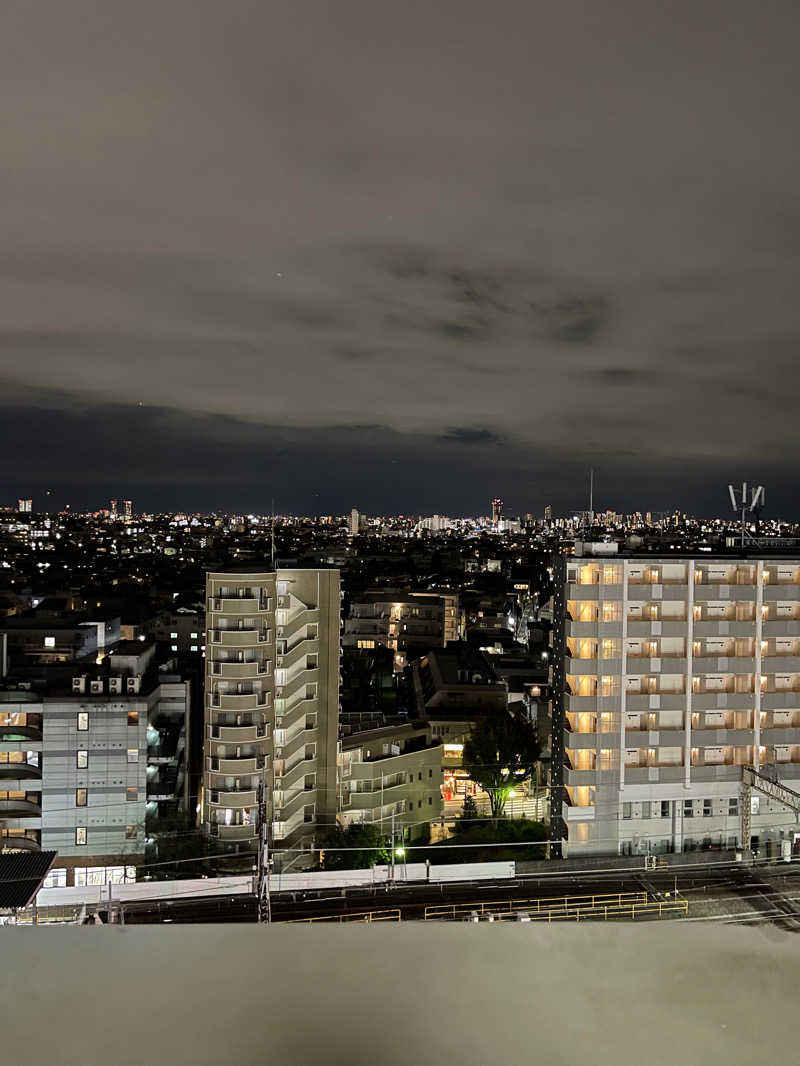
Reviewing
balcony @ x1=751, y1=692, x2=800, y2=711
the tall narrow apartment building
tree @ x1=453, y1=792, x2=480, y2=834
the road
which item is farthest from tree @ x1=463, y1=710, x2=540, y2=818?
balcony @ x1=751, y1=692, x2=800, y2=711

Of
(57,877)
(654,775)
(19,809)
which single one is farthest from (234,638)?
(654,775)

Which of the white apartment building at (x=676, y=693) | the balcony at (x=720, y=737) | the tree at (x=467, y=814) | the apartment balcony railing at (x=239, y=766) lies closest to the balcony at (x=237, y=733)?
the apartment balcony railing at (x=239, y=766)

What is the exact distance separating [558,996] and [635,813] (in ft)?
22.6

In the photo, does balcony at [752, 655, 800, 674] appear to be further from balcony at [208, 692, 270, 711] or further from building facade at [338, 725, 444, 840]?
balcony at [208, 692, 270, 711]

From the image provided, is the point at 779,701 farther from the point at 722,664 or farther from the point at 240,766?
the point at 240,766

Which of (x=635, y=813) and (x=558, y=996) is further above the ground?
(x=558, y=996)

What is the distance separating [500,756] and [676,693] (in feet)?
7.69

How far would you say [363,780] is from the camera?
8.22 m

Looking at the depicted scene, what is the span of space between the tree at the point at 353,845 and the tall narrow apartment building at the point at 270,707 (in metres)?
0.25

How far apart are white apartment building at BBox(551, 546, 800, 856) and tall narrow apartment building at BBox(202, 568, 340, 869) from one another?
2.59 m

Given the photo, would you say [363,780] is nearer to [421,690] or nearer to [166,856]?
[166,856]

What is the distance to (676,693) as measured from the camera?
6.91 metres

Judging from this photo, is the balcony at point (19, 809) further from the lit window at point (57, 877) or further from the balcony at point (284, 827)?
the balcony at point (284, 827)

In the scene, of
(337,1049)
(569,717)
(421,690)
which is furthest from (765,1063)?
(421,690)
